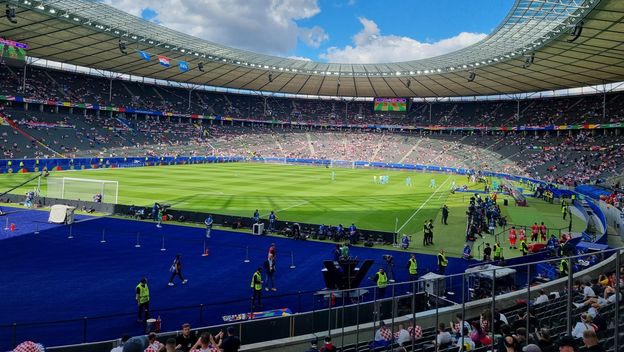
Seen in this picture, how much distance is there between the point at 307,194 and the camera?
41656mm

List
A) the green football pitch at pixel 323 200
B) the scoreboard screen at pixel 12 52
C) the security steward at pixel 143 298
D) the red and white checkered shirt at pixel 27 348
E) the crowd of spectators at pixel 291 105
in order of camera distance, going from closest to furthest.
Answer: the red and white checkered shirt at pixel 27 348 < the security steward at pixel 143 298 < the green football pitch at pixel 323 200 < the scoreboard screen at pixel 12 52 < the crowd of spectators at pixel 291 105

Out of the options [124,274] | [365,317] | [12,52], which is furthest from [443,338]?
[12,52]

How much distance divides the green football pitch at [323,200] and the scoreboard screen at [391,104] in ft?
192

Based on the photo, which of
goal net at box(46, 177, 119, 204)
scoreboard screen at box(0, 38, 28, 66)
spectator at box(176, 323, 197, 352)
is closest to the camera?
spectator at box(176, 323, 197, 352)

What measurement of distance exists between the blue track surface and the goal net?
21.0ft

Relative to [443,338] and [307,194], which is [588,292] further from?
[307,194]

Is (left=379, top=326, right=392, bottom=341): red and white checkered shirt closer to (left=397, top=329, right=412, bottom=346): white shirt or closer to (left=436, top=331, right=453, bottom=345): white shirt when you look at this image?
(left=397, top=329, right=412, bottom=346): white shirt

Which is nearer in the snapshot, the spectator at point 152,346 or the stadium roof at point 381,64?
the spectator at point 152,346

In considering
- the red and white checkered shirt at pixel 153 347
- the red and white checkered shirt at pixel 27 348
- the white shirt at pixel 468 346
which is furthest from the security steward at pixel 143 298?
the white shirt at pixel 468 346

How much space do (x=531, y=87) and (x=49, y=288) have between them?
274 feet

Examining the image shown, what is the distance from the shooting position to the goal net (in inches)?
1302

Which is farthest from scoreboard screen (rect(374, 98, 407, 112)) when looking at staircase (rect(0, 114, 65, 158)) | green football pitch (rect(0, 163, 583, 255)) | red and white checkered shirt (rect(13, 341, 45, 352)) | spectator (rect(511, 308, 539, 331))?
red and white checkered shirt (rect(13, 341, 45, 352))

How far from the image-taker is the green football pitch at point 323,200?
29.7 metres

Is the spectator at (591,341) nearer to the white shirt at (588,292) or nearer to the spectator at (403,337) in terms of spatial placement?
the spectator at (403,337)
